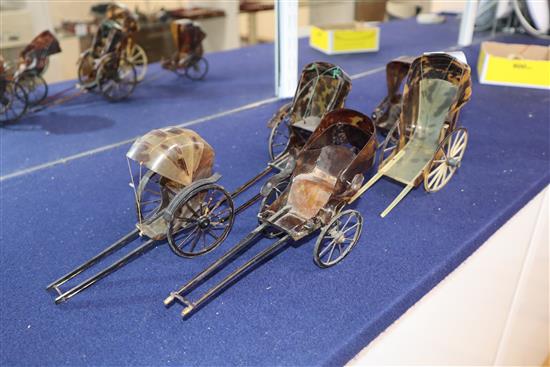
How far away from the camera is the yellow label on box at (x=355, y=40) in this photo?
2732 mm

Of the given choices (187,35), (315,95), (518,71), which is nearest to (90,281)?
(315,95)

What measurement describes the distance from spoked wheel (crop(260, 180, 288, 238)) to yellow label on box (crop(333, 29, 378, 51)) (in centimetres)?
181

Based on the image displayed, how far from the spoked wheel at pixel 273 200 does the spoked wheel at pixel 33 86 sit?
1.26 meters

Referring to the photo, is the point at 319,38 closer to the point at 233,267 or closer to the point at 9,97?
the point at 9,97

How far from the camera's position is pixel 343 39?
9.00ft

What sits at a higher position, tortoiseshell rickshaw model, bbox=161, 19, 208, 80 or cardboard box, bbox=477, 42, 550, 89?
tortoiseshell rickshaw model, bbox=161, 19, 208, 80

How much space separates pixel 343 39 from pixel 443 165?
164cm

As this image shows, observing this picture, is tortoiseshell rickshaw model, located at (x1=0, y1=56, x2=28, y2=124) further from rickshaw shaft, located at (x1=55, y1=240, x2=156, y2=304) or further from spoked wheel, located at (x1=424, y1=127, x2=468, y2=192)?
spoked wheel, located at (x1=424, y1=127, x2=468, y2=192)

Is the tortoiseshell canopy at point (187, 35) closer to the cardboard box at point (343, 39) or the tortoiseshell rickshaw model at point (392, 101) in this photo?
the cardboard box at point (343, 39)

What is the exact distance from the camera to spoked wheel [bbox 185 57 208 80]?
7.69ft

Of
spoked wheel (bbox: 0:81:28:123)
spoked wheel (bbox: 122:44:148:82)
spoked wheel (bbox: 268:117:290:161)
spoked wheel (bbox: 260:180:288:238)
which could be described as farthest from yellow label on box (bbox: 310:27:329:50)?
spoked wheel (bbox: 260:180:288:238)

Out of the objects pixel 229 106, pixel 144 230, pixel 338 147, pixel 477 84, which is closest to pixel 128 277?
pixel 144 230

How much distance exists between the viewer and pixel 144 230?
1.01 metres

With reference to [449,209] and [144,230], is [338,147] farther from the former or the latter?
[144,230]
